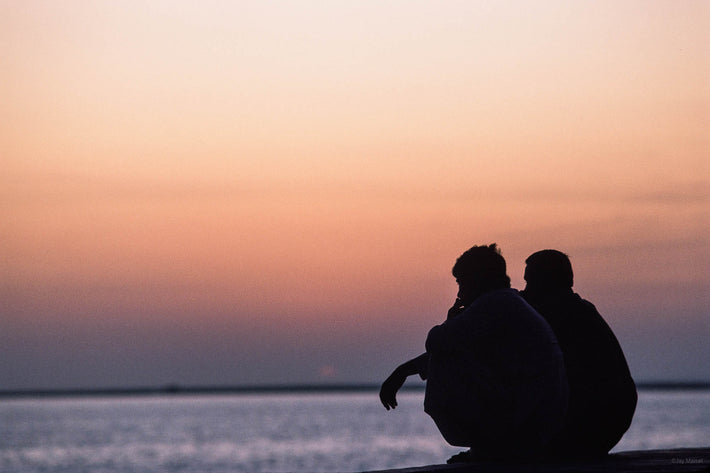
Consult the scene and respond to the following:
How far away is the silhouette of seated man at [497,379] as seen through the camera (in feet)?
20.1

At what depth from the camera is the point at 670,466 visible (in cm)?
590

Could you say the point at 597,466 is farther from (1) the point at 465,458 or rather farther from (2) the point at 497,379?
(1) the point at 465,458

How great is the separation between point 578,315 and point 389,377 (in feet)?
3.92

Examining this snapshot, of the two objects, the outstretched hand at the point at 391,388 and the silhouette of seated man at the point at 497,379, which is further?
the outstretched hand at the point at 391,388

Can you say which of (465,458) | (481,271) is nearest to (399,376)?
(465,458)

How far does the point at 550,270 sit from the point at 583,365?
59cm

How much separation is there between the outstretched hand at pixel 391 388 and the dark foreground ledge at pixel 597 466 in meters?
0.47

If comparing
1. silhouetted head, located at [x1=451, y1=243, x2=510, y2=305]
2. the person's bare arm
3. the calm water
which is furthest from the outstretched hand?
the calm water

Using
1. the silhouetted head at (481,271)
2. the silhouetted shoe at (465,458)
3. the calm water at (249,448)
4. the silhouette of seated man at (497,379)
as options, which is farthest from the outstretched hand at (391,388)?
the calm water at (249,448)

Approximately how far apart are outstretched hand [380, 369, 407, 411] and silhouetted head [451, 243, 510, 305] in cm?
→ 58

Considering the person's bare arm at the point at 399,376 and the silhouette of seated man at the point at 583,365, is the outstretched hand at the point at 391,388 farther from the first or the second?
the silhouette of seated man at the point at 583,365

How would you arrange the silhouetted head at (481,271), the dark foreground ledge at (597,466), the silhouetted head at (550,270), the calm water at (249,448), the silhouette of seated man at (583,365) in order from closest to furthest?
the dark foreground ledge at (597,466), the silhouetted head at (481,271), the silhouette of seated man at (583,365), the silhouetted head at (550,270), the calm water at (249,448)

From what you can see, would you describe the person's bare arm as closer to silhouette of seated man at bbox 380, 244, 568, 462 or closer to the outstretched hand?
the outstretched hand

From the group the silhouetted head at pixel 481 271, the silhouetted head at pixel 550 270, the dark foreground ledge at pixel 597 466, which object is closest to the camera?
the dark foreground ledge at pixel 597 466
